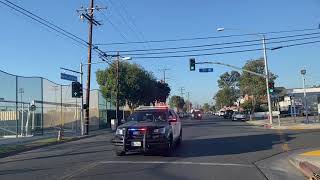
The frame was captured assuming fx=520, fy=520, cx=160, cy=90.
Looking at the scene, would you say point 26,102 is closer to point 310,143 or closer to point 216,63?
point 216,63

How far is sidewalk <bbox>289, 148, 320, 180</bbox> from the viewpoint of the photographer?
44.8ft

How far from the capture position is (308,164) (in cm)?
A: 1547

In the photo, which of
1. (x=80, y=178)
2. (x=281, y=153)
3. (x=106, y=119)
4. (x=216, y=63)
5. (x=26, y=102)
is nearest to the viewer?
(x=80, y=178)

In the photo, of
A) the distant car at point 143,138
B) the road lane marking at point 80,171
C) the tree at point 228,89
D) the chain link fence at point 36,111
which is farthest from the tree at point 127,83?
the tree at point 228,89

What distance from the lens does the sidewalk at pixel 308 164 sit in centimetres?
1366

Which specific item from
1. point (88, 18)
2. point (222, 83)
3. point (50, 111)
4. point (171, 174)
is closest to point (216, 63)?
point (88, 18)

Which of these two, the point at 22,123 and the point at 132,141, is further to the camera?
the point at 22,123

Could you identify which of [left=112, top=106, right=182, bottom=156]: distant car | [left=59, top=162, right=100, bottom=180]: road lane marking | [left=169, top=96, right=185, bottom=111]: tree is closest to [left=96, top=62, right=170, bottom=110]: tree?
[left=112, top=106, right=182, bottom=156]: distant car

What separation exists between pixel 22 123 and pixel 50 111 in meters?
9.15

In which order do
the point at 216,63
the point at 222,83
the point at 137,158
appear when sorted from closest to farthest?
the point at 137,158, the point at 216,63, the point at 222,83

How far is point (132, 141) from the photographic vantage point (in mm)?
18250

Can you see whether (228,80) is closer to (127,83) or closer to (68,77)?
(127,83)

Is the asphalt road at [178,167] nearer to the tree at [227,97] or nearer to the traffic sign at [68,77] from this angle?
the traffic sign at [68,77]

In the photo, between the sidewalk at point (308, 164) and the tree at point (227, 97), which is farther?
the tree at point (227, 97)
